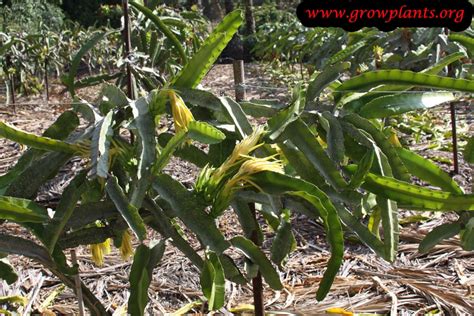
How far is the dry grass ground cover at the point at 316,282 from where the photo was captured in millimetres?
1640

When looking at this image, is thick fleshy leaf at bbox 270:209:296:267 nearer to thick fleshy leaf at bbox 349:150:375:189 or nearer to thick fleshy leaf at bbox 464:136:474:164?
thick fleshy leaf at bbox 349:150:375:189

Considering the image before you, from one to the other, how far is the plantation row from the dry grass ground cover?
0.60 meters

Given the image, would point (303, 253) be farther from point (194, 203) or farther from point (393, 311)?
point (194, 203)

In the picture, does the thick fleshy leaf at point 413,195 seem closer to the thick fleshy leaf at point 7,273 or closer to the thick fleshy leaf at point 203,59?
the thick fleshy leaf at point 203,59

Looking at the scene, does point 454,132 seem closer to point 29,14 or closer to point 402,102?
point 402,102

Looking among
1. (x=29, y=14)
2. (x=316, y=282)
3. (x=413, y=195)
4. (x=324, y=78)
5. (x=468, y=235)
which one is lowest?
(x=316, y=282)

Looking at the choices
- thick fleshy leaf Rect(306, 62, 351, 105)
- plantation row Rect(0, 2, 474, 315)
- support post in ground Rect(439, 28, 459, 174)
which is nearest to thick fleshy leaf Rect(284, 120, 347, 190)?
plantation row Rect(0, 2, 474, 315)

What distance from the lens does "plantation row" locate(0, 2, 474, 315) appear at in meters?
0.90

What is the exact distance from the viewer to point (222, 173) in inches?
35.5

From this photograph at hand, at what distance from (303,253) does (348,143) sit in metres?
1.00

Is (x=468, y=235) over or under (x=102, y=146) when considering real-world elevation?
under

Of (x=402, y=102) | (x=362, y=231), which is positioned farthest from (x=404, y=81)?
(x=362, y=231)

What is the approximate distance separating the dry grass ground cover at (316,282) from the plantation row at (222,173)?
1.96 ft

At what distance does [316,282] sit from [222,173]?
39.0 inches
